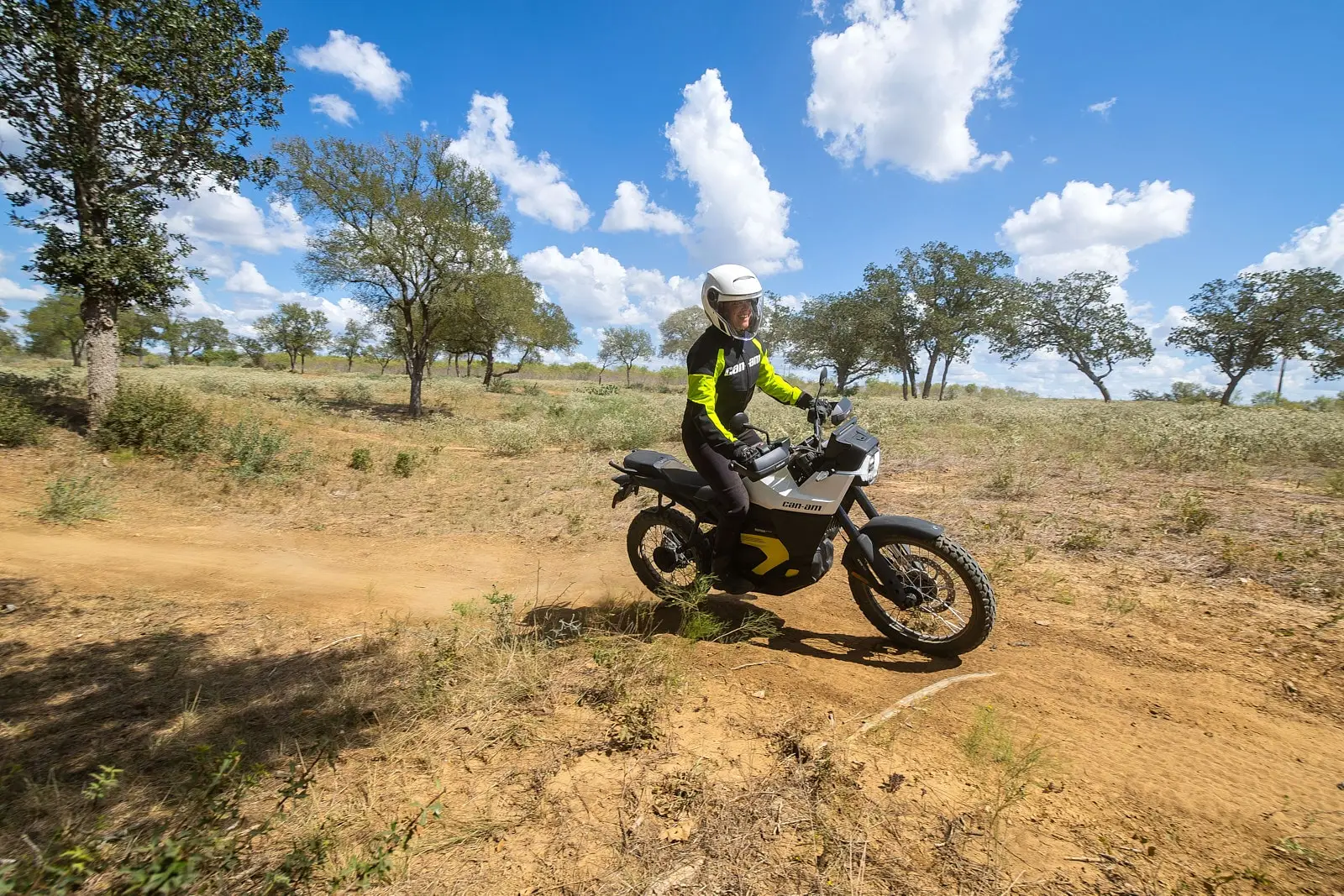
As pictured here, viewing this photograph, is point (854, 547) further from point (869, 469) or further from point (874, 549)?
point (869, 469)

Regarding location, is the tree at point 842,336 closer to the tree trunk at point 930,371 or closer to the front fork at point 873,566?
the tree trunk at point 930,371

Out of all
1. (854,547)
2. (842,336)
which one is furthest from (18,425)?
(842,336)

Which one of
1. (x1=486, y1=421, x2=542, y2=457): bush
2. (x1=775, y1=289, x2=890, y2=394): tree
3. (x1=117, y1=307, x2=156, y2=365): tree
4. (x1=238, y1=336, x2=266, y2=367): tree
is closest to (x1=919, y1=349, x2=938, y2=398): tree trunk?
(x1=775, y1=289, x2=890, y2=394): tree

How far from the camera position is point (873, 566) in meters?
3.95

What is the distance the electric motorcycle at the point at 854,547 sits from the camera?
3.79 m

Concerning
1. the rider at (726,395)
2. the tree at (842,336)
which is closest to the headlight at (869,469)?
the rider at (726,395)

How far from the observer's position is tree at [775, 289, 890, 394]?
141 feet

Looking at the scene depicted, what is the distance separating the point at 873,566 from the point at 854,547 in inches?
7.2

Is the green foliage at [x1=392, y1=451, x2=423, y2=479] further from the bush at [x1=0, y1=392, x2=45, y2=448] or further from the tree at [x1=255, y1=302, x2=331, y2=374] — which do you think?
the tree at [x1=255, y1=302, x2=331, y2=374]

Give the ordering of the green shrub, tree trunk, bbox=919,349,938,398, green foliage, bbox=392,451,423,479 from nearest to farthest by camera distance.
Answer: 1. the green shrub
2. green foliage, bbox=392,451,423,479
3. tree trunk, bbox=919,349,938,398

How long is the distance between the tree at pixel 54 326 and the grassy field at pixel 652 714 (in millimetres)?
57132

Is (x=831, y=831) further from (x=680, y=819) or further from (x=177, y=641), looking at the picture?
(x=177, y=641)

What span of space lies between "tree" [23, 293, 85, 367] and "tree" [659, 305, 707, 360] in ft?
190

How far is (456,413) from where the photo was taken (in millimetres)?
26188
